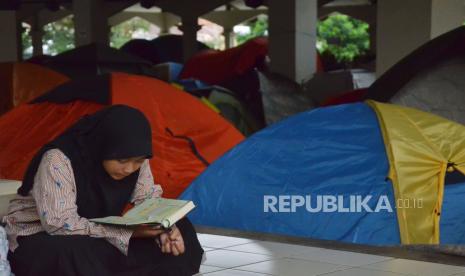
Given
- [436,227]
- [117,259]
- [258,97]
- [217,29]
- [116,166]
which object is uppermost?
[116,166]

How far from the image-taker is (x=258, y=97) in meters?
14.6

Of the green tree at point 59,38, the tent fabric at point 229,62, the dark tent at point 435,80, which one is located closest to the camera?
the dark tent at point 435,80

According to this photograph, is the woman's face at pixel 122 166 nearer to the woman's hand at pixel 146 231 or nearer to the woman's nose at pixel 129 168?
the woman's nose at pixel 129 168

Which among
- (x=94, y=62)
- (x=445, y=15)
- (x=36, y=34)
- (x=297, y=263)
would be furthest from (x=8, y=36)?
(x=36, y=34)

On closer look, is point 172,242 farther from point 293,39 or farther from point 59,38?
point 59,38

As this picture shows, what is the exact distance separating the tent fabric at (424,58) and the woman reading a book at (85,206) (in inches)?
232

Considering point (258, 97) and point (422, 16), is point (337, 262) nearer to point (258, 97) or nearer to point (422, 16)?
point (422, 16)

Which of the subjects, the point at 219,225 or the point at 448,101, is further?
the point at 448,101

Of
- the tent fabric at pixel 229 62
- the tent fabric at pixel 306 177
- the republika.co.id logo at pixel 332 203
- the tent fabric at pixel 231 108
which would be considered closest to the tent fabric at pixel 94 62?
the tent fabric at pixel 231 108

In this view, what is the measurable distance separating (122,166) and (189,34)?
25.5 meters

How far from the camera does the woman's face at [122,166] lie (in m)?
3.97

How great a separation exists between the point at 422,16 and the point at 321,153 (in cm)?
605

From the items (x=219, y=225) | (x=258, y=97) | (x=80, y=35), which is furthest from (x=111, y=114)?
(x=80, y=35)

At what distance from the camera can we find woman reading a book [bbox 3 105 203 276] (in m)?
3.91
